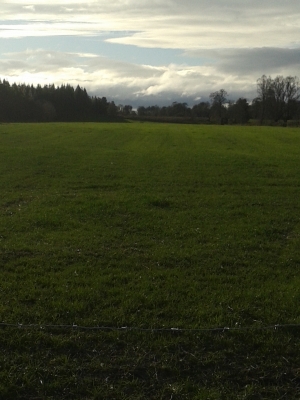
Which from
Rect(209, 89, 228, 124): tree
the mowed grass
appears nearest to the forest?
Rect(209, 89, 228, 124): tree

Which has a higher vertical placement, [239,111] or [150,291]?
[239,111]

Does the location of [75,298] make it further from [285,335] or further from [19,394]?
[285,335]

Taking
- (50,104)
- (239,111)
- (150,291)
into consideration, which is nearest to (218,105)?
(239,111)

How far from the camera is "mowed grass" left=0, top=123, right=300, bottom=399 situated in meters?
5.80

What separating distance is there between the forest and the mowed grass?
3689 inches

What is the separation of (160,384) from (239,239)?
661 cm

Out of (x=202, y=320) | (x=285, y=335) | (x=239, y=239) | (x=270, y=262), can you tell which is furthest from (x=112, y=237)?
(x=285, y=335)

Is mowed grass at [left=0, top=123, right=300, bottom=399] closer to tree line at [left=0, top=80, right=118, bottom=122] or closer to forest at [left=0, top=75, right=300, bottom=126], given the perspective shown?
forest at [left=0, top=75, right=300, bottom=126]

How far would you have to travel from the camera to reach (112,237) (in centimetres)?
1169

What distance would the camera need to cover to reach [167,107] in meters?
157

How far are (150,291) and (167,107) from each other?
153 meters

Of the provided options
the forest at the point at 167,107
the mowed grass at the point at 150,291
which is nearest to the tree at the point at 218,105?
the forest at the point at 167,107

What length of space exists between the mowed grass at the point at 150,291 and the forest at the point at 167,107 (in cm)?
9369

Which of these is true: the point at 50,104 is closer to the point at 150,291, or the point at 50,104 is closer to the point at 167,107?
Result: the point at 167,107
